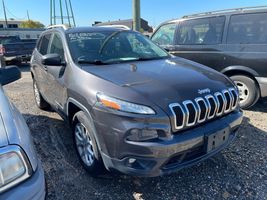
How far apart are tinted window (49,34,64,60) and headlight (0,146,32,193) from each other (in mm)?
2165

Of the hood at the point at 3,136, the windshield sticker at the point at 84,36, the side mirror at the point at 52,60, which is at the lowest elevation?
the hood at the point at 3,136

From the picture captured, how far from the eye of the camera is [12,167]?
1.48m

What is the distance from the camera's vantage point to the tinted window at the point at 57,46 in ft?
11.8

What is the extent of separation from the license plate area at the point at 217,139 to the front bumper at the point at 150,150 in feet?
0.11

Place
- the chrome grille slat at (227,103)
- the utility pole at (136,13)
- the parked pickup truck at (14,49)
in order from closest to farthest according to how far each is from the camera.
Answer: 1. the chrome grille slat at (227,103)
2. the utility pole at (136,13)
3. the parked pickup truck at (14,49)

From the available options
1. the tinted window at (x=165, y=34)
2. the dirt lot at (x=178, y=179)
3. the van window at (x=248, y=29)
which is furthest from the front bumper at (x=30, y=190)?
the tinted window at (x=165, y=34)

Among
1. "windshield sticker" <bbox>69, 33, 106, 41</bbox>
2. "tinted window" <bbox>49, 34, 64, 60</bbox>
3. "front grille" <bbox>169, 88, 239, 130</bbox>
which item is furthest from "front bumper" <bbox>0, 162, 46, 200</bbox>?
"windshield sticker" <bbox>69, 33, 106, 41</bbox>

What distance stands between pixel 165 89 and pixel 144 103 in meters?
0.31

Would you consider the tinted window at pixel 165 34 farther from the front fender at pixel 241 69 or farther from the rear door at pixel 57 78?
the rear door at pixel 57 78

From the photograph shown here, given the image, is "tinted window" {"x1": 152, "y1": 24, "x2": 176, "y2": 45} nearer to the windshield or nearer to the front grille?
the windshield

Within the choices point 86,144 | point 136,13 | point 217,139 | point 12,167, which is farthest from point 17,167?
point 136,13

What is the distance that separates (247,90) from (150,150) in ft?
11.4

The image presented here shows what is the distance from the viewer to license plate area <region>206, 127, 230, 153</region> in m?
2.48

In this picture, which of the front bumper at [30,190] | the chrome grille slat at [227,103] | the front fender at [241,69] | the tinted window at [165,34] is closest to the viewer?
the front bumper at [30,190]
